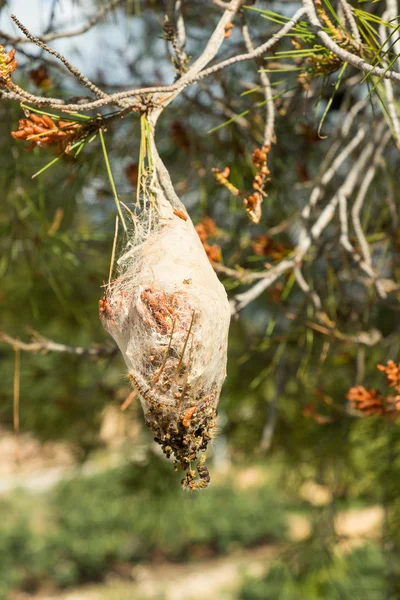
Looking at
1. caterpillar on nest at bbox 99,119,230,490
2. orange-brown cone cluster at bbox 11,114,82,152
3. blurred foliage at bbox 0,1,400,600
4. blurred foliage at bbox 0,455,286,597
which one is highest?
orange-brown cone cluster at bbox 11,114,82,152

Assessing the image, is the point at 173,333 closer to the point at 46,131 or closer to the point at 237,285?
the point at 46,131

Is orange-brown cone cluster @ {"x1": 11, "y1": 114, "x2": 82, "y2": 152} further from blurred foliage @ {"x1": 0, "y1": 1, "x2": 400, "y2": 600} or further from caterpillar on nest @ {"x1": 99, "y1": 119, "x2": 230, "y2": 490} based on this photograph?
blurred foliage @ {"x1": 0, "y1": 1, "x2": 400, "y2": 600}

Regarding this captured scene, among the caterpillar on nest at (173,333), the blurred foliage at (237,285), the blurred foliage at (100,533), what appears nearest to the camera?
the caterpillar on nest at (173,333)

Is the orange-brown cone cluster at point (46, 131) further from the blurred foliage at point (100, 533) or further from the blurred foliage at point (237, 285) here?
the blurred foliage at point (100, 533)

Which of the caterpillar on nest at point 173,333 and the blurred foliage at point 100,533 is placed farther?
the blurred foliage at point 100,533

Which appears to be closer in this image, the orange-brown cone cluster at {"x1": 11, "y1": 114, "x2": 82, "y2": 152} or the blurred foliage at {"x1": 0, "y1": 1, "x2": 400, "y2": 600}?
the orange-brown cone cluster at {"x1": 11, "y1": 114, "x2": 82, "y2": 152}

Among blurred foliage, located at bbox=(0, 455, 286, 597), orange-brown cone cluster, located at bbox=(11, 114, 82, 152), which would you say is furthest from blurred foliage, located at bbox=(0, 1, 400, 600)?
blurred foliage, located at bbox=(0, 455, 286, 597)

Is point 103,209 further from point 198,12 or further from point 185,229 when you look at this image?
point 185,229

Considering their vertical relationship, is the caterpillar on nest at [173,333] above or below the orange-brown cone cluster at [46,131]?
below

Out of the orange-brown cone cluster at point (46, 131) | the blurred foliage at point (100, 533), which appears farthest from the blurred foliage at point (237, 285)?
the blurred foliage at point (100, 533)

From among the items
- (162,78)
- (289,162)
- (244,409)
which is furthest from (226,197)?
(244,409)

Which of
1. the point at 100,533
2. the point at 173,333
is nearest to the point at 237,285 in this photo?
the point at 173,333

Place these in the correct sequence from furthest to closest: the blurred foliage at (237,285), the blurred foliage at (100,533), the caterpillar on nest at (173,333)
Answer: the blurred foliage at (100,533) → the blurred foliage at (237,285) → the caterpillar on nest at (173,333)

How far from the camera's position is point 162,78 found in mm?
2568
